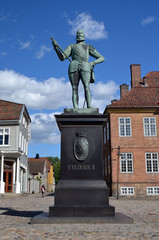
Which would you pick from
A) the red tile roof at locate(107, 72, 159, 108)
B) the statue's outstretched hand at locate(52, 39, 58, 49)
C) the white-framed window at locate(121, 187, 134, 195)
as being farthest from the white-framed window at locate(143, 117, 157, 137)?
the statue's outstretched hand at locate(52, 39, 58, 49)

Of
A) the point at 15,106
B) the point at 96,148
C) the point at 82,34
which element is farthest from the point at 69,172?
the point at 15,106

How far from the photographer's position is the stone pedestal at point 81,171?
7.58 meters

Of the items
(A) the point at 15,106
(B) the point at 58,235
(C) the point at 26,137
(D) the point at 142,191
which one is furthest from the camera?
(C) the point at 26,137

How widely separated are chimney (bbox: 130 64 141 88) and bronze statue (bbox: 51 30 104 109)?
76.2 feet

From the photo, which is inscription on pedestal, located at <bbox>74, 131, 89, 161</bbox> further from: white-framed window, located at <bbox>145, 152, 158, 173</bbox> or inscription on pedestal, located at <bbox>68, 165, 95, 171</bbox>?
white-framed window, located at <bbox>145, 152, 158, 173</bbox>

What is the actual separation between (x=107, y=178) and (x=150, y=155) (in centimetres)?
519

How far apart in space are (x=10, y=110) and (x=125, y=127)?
13430 millimetres

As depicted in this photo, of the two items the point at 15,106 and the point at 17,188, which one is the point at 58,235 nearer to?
the point at 17,188

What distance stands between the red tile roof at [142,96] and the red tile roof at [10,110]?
35.3ft

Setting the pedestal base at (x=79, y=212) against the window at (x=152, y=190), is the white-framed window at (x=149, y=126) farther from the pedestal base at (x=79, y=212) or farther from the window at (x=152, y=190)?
→ the pedestal base at (x=79, y=212)

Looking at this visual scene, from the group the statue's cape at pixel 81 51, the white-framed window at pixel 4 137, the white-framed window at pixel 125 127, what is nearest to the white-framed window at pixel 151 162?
the white-framed window at pixel 125 127

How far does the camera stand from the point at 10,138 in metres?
31.5

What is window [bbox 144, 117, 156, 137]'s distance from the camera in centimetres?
2850

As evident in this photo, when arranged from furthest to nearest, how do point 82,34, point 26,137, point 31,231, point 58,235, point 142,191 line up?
point 26,137 → point 142,191 → point 82,34 → point 31,231 → point 58,235
